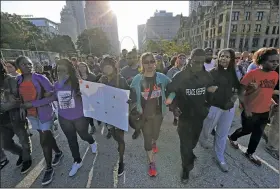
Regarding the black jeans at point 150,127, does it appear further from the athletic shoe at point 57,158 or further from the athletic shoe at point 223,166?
the athletic shoe at point 57,158

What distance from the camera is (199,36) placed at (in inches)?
2060

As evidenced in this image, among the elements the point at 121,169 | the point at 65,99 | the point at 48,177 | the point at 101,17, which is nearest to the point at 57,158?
the point at 48,177

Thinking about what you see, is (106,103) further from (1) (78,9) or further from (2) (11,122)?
(1) (78,9)

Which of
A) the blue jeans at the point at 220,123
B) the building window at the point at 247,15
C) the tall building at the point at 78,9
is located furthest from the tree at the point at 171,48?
the tall building at the point at 78,9

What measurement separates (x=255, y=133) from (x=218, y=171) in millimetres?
971

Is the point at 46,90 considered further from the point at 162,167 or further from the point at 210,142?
the point at 210,142

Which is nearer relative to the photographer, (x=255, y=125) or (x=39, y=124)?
(x=39, y=124)

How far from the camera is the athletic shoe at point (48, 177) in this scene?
8.17ft

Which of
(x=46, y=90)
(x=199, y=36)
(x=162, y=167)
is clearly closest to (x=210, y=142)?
(x=162, y=167)

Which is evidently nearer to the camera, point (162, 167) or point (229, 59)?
point (229, 59)

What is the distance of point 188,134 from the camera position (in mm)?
2281

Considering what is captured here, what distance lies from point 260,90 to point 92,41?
53.7 meters

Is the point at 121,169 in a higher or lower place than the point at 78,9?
lower

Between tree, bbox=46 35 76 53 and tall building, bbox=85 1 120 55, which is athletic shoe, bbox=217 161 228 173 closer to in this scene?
tree, bbox=46 35 76 53
